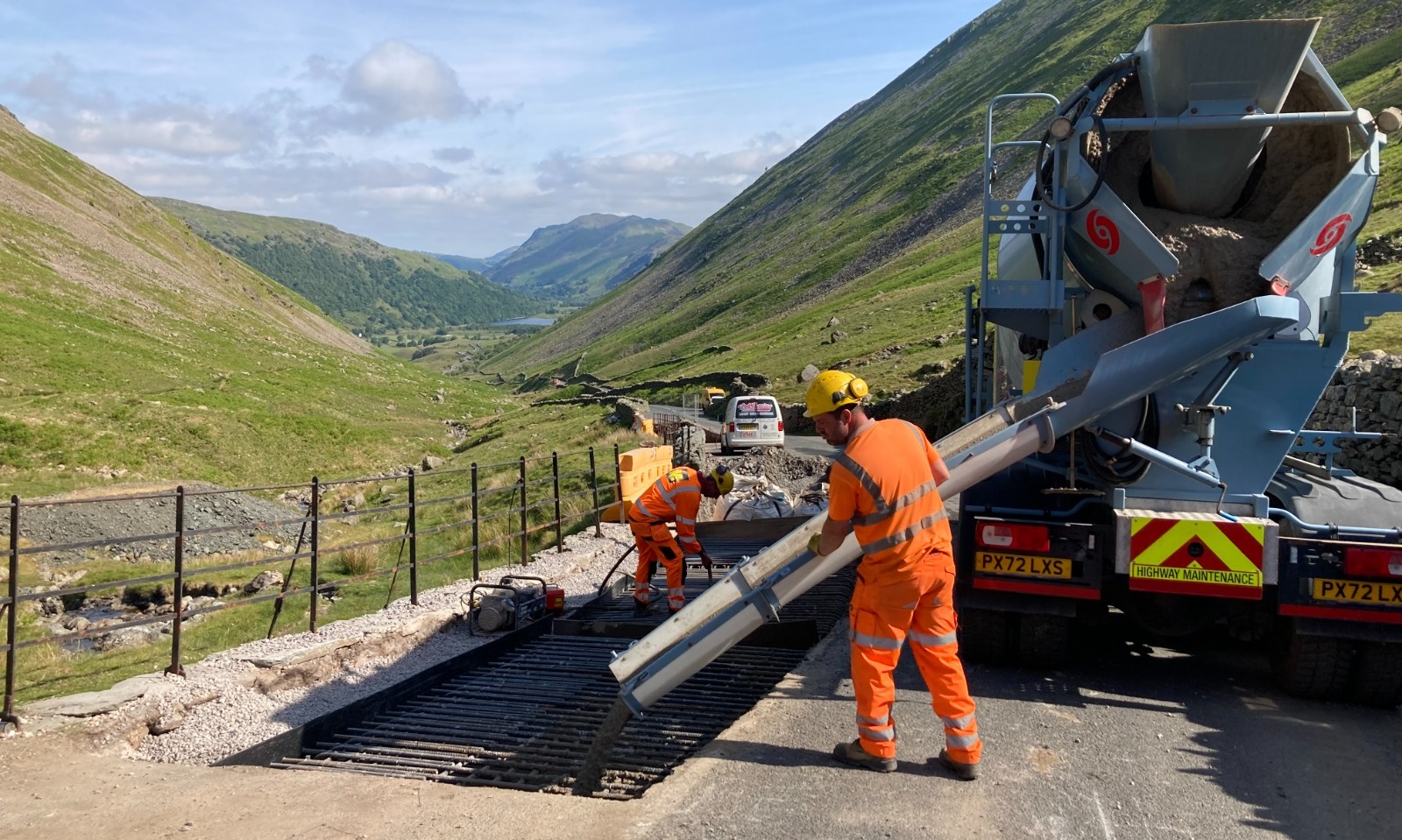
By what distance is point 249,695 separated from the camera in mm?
6469

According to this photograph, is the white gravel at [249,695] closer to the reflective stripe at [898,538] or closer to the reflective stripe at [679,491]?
the reflective stripe at [679,491]

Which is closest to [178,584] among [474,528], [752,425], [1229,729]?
[474,528]

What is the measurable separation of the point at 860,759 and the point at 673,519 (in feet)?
13.4

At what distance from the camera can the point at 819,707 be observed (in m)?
5.84

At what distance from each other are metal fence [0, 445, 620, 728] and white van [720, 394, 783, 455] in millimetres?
3494

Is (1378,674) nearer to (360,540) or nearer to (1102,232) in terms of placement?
(1102,232)

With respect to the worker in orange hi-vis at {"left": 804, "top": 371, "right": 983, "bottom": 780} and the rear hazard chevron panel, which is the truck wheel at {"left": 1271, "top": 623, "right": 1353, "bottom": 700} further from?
the worker in orange hi-vis at {"left": 804, "top": 371, "right": 983, "bottom": 780}

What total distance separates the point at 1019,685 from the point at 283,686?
4.87 metres

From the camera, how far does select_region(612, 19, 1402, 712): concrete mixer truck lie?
5.60 meters

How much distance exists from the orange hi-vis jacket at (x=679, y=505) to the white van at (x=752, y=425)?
56.2 ft

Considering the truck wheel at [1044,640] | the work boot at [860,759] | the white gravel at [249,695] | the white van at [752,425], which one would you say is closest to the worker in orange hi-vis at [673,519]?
the white gravel at [249,695]

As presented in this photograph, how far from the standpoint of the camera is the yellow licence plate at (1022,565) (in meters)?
6.08

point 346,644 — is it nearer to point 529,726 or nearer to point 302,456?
point 529,726

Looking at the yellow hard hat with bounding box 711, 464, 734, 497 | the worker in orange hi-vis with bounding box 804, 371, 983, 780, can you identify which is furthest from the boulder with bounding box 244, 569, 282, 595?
the worker in orange hi-vis with bounding box 804, 371, 983, 780
